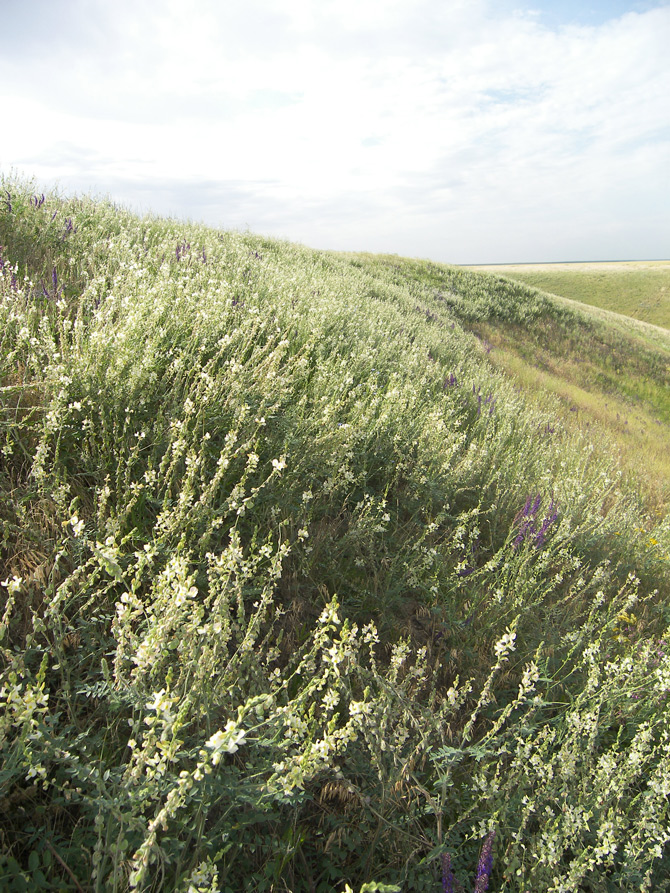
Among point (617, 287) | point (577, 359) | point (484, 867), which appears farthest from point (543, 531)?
point (617, 287)

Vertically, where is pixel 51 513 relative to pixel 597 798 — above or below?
above

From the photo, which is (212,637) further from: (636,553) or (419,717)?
(636,553)

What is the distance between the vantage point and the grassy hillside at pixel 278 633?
1.42m

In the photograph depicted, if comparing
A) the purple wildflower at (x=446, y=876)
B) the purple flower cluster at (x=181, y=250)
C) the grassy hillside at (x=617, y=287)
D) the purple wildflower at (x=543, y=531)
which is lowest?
the purple wildflower at (x=446, y=876)

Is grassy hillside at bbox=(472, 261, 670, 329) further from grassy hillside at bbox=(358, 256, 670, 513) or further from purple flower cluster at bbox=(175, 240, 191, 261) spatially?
purple flower cluster at bbox=(175, 240, 191, 261)

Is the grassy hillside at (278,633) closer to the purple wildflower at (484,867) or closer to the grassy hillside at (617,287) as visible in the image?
the purple wildflower at (484,867)

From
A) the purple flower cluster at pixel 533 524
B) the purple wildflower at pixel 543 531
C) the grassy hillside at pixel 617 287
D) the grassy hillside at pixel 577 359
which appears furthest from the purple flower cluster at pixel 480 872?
the grassy hillside at pixel 617 287

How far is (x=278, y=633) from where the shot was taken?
222 cm

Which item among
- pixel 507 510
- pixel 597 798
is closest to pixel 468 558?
pixel 507 510

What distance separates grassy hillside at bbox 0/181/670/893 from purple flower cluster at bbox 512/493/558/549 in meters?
0.04

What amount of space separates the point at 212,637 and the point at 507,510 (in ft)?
10.2

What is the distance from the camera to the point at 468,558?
333 cm

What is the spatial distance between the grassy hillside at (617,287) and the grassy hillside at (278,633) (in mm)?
43550

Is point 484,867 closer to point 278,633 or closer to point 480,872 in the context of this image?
point 480,872
